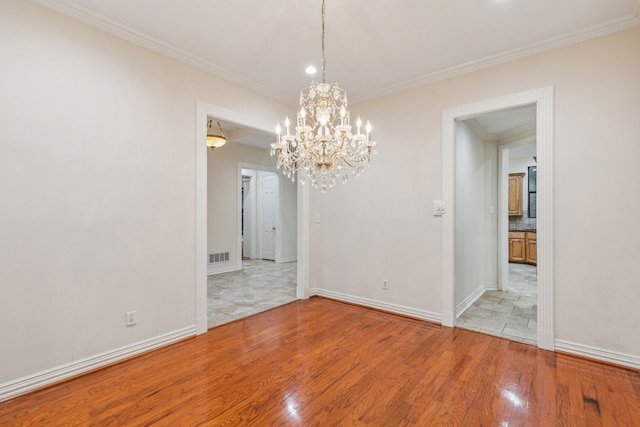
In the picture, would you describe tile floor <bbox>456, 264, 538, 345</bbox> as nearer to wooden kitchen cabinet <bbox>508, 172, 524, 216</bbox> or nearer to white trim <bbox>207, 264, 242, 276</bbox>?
wooden kitchen cabinet <bbox>508, 172, 524, 216</bbox>

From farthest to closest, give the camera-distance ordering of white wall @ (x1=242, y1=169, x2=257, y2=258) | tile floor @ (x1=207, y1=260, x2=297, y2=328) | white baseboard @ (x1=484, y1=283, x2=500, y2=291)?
white wall @ (x1=242, y1=169, x2=257, y2=258)
white baseboard @ (x1=484, y1=283, x2=500, y2=291)
tile floor @ (x1=207, y1=260, x2=297, y2=328)

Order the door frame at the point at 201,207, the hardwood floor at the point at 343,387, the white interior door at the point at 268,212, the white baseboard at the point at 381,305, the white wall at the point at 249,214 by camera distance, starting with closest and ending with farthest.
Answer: the hardwood floor at the point at 343,387 < the door frame at the point at 201,207 < the white baseboard at the point at 381,305 < the white interior door at the point at 268,212 < the white wall at the point at 249,214

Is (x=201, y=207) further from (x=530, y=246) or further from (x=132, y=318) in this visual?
(x=530, y=246)

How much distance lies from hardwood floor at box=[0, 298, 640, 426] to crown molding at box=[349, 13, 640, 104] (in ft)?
9.30

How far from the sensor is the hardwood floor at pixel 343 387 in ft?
6.33

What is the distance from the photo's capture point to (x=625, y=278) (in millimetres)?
2545

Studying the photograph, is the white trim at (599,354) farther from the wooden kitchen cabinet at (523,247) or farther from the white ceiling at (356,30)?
the wooden kitchen cabinet at (523,247)

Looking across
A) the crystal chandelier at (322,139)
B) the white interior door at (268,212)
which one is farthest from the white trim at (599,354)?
the white interior door at (268,212)

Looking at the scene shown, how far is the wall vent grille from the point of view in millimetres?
6336

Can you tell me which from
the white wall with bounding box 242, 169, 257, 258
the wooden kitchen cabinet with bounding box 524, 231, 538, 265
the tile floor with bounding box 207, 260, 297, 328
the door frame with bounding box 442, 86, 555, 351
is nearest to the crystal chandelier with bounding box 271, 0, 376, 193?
the door frame with bounding box 442, 86, 555, 351

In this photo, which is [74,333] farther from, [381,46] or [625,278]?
[625,278]

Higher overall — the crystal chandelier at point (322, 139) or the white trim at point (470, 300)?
the crystal chandelier at point (322, 139)

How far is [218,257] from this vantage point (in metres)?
6.45

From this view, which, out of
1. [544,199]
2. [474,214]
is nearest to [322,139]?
[544,199]
